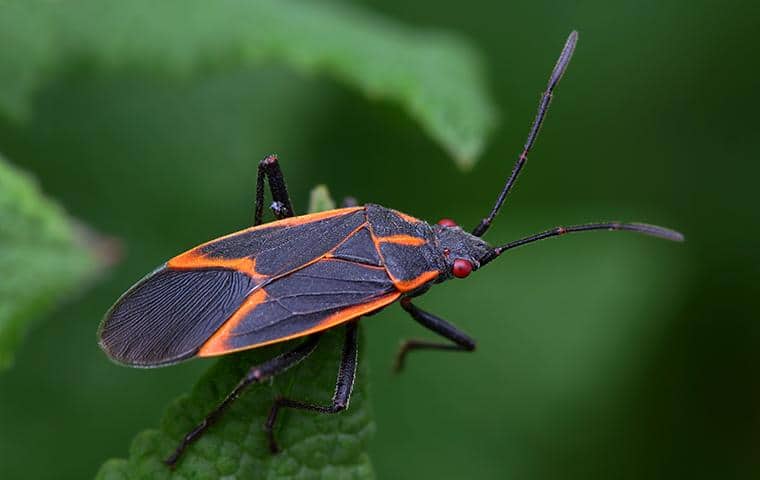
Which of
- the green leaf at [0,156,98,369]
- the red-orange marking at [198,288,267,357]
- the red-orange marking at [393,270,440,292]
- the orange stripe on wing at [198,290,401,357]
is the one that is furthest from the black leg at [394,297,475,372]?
the green leaf at [0,156,98,369]

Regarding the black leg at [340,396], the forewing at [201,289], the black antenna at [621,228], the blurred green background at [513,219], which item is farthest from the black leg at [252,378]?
the blurred green background at [513,219]

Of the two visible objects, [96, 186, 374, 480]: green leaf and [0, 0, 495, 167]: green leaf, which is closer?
[96, 186, 374, 480]: green leaf

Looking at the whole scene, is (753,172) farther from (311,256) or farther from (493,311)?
(311,256)

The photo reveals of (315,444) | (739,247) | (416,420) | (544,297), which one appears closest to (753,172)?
(739,247)

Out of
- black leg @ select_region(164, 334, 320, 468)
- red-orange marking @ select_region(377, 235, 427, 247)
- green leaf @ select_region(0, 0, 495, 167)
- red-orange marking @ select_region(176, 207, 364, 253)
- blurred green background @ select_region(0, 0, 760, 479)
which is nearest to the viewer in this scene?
black leg @ select_region(164, 334, 320, 468)

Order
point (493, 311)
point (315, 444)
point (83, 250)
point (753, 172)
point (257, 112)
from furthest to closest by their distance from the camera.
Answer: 1. point (753, 172)
2. point (257, 112)
3. point (493, 311)
4. point (83, 250)
5. point (315, 444)

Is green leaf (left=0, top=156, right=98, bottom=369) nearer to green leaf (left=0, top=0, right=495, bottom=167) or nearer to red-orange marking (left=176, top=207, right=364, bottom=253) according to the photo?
red-orange marking (left=176, top=207, right=364, bottom=253)

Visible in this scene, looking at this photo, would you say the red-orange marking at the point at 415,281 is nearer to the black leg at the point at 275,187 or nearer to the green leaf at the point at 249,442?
the black leg at the point at 275,187
